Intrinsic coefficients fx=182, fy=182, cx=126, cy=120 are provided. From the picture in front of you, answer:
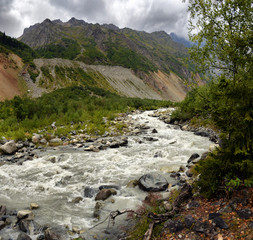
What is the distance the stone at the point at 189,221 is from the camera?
4387 mm

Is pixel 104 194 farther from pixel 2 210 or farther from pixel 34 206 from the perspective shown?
pixel 2 210

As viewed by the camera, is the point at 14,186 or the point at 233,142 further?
the point at 14,186

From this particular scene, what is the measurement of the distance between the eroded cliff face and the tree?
53.9m

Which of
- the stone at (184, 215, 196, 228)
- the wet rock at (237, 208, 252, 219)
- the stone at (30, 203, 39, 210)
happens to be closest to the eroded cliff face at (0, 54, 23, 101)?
the stone at (30, 203, 39, 210)

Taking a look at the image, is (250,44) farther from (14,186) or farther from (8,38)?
(8,38)

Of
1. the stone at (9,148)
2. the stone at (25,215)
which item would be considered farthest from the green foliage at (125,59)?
the stone at (25,215)

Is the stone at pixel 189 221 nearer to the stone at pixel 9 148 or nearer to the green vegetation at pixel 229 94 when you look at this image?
the green vegetation at pixel 229 94

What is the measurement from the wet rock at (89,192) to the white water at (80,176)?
0.23 metres

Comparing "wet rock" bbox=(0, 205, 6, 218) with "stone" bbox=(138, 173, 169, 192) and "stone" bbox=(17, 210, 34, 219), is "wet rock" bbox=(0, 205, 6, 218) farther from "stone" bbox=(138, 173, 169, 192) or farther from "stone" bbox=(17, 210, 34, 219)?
"stone" bbox=(138, 173, 169, 192)

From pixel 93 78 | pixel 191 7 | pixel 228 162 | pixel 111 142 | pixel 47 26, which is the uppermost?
pixel 47 26

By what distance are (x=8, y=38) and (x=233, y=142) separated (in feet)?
327

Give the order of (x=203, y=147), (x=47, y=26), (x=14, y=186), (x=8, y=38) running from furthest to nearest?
(x=47, y=26) → (x=8, y=38) → (x=203, y=147) → (x=14, y=186)

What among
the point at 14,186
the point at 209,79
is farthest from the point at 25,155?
the point at 209,79

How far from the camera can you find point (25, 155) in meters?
12.1
